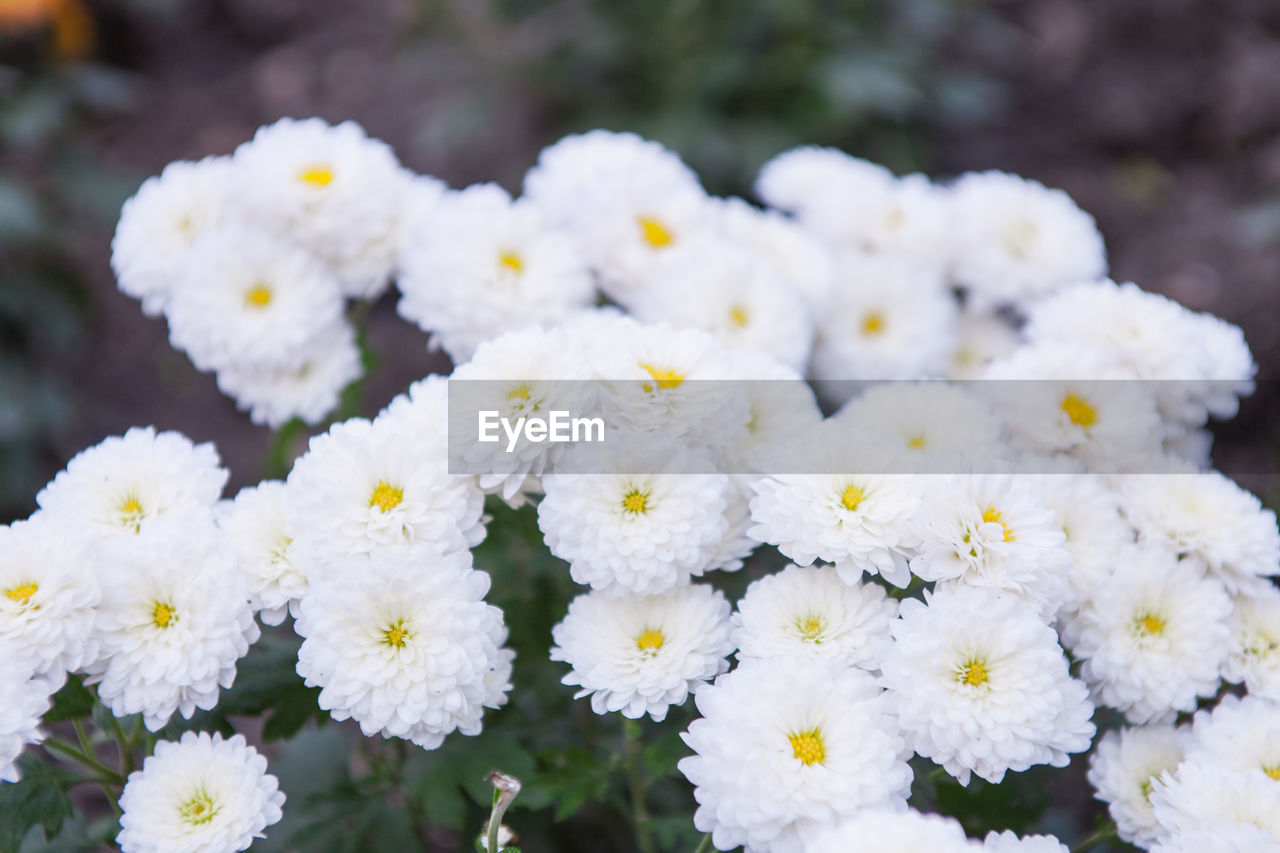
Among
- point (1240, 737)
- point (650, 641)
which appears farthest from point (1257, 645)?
point (650, 641)

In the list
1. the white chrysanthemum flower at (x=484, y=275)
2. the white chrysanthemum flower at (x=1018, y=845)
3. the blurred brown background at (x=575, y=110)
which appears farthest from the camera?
the blurred brown background at (x=575, y=110)

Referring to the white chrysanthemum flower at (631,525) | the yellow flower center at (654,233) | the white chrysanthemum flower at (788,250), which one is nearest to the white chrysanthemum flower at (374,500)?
the white chrysanthemum flower at (631,525)

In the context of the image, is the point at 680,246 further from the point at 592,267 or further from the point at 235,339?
the point at 235,339

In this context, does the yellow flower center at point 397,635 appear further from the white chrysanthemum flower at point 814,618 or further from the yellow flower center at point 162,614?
the white chrysanthemum flower at point 814,618

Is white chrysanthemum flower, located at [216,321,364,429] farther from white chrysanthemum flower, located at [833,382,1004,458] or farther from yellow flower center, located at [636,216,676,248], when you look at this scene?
white chrysanthemum flower, located at [833,382,1004,458]

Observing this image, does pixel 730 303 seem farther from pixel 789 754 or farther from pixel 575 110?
pixel 575 110

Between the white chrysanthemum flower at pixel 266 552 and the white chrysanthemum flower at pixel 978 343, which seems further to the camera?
the white chrysanthemum flower at pixel 978 343

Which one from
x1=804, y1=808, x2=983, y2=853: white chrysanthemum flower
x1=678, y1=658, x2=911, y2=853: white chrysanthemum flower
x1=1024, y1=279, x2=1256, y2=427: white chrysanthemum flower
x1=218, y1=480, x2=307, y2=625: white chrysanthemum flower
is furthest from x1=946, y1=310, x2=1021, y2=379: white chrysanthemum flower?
x1=218, y1=480, x2=307, y2=625: white chrysanthemum flower

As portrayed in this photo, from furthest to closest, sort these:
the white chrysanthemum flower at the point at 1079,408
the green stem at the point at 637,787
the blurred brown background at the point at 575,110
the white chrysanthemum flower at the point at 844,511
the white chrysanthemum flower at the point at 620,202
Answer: the blurred brown background at the point at 575,110
the white chrysanthemum flower at the point at 620,202
the white chrysanthemum flower at the point at 1079,408
the green stem at the point at 637,787
the white chrysanthemum flower at the point at 844,511
